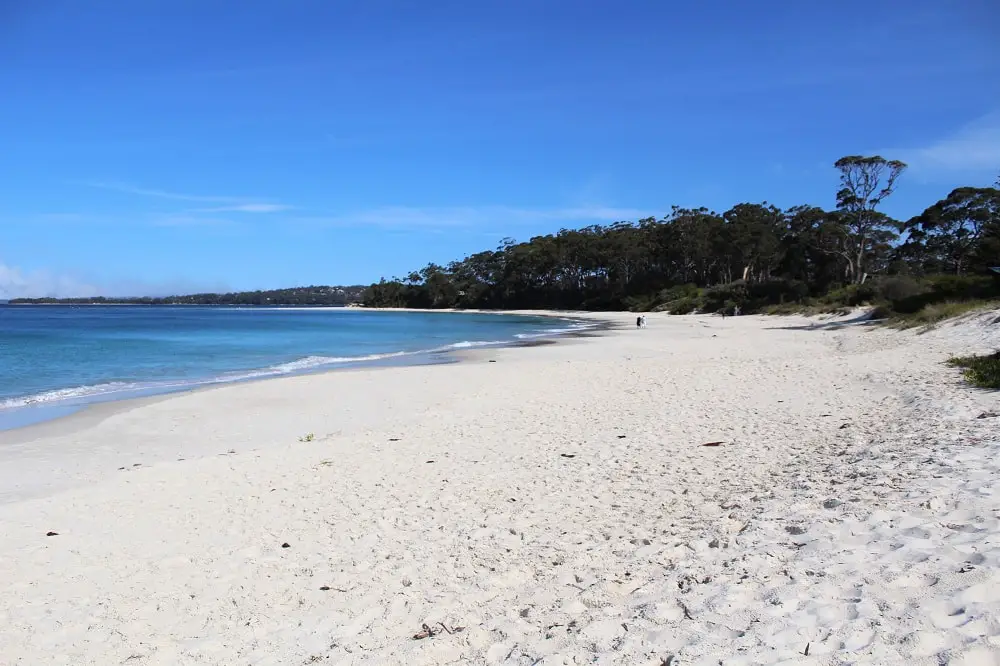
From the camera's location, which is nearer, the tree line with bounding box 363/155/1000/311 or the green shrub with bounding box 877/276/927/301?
the green shrub with bounding box 877/276/927/301

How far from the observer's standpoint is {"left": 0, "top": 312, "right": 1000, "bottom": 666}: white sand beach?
3637mm

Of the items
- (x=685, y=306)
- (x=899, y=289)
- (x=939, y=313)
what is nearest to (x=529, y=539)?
(x=939, y=313)

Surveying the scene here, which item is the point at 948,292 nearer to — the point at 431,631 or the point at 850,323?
the point at 850,323

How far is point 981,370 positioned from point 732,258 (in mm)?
67094

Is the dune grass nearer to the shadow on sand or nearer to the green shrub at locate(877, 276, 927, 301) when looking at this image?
the shadow on sand

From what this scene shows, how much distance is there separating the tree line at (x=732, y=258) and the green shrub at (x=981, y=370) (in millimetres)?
19685

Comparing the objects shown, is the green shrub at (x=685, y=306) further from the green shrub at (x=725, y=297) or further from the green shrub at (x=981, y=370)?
the green shrub at (x=981, y=370)

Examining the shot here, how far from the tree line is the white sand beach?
1105 inches

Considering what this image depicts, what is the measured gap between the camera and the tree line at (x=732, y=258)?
162 feet

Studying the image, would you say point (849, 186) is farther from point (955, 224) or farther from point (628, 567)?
point (628, 567)

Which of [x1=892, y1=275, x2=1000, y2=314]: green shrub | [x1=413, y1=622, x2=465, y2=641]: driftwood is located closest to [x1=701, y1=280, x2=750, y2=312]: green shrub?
[x1=892, y1=275, x2=1000, y2=314]: green shrub

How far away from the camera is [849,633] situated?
10.8ft

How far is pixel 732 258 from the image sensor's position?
7500 centimetres

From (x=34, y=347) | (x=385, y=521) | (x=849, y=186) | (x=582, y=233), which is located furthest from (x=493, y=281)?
(x=385, y=521)
